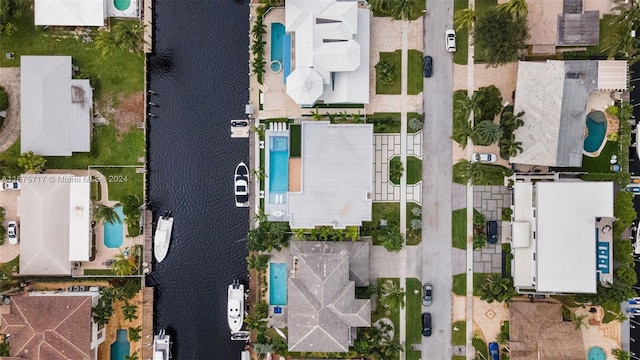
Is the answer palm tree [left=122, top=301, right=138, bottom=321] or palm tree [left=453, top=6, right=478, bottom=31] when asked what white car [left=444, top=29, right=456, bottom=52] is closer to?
palm tree [left=453, top=6, right=478, bottom=31]

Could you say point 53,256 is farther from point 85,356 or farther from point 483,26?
point 483,26

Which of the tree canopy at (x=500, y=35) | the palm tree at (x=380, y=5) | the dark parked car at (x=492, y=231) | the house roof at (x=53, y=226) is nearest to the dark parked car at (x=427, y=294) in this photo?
the dark parked car at (x=492, y=231)

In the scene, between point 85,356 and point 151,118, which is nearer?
point 85,356

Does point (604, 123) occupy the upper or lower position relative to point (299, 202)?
upper

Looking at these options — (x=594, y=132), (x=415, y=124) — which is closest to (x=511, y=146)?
(x=415, y=124)

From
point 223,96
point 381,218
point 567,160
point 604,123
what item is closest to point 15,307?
point 223,96

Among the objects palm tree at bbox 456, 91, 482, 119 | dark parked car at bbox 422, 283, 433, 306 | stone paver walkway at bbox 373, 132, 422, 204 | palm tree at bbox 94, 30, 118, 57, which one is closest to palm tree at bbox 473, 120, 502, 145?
palm tree at bbox 456, 91, 482, 119

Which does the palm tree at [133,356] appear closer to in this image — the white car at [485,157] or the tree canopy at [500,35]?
the white car at [485,157]
